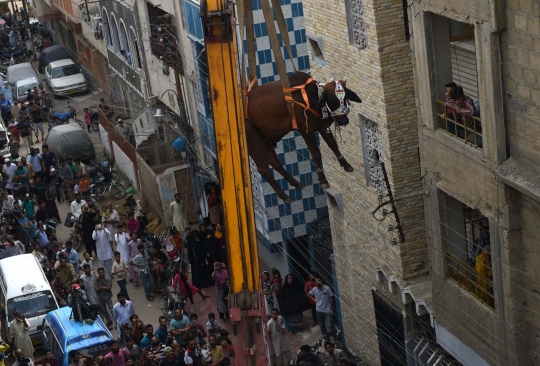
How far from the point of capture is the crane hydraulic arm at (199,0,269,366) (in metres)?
12.9

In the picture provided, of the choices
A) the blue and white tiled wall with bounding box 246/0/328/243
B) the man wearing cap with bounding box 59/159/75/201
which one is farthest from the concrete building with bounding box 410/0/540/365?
the man wearing cap with bounding box 59/159/75/201

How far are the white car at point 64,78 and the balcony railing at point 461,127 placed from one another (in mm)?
33672

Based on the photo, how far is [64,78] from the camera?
48969 millimetres

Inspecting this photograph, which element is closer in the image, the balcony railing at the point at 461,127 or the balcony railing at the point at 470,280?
the balcony railing at the point at 461,127

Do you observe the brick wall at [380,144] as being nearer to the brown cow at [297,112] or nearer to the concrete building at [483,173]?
the concrete building at [483,173]

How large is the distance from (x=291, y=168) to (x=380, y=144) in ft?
16.6

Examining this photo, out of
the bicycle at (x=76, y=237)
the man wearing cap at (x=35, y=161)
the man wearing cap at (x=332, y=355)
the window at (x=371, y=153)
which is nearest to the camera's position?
the window at (x=371, y=153)

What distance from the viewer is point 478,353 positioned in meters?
16.9

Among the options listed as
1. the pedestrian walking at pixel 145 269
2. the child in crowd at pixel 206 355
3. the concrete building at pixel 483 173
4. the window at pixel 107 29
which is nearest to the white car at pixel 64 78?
the window at pixel 107 29

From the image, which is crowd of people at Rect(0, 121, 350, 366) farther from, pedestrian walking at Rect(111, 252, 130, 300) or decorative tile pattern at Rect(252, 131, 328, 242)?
decorative tile pattern at Rect(252, 131, 328, 242)

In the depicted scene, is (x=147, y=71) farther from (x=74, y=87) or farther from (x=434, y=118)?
(x=434, y=118)

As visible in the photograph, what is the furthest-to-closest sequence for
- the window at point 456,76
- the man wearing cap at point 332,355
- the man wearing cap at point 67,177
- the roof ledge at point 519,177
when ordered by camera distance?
the man wearing cap at point 67,177, the man wearing cap at point 332,355, the window at point 456,76, the roof ledge at point 519,177

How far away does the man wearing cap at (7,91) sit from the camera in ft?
160

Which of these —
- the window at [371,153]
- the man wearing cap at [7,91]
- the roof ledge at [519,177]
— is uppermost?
the roof ledge at [519,177]
